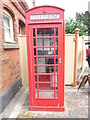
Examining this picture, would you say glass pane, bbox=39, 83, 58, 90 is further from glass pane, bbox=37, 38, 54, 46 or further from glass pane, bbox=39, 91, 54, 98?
glass pane, bbox=37, 38, 54, 46

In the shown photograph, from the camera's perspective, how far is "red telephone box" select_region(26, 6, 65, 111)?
2.29m

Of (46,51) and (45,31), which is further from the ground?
(45,31)

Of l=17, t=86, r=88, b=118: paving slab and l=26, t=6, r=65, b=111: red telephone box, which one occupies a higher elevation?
l=26, t=6, r=65, b=111: red telephone box

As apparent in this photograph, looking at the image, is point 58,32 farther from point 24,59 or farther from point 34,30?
point 24,59

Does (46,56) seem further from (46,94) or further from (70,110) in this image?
(70,110)

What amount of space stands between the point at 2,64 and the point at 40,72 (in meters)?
1.05

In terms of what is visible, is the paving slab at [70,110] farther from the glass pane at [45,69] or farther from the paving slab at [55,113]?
the glass pane at [45,69]

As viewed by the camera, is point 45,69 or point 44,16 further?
point 45,69

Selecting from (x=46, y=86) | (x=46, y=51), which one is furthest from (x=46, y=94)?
(x=46, y=51)

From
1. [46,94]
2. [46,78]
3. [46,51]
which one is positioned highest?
[46,51]

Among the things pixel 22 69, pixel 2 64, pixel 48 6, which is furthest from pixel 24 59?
pixel 48 6

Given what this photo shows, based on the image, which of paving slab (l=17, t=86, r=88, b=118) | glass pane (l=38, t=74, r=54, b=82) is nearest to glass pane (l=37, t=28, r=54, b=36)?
glass pane (l=38, t=74, r=54, b=82)

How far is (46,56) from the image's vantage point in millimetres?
2541

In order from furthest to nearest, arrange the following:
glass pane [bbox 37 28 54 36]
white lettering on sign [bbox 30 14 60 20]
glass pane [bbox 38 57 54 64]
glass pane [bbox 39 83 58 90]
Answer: glass pane [bbox 39 83 58 90] < glass pane [bbox 38 57 54 64] < glass pane [bbox 37 28 54 36] < white lettering on sign [bbox 30 14 60 20]
